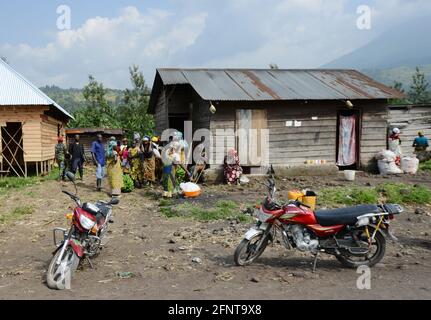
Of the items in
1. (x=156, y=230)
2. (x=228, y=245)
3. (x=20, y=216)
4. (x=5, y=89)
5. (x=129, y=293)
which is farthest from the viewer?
(x=5, y=89)

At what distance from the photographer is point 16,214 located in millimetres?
9305

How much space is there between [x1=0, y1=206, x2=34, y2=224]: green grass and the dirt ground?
33 centimetres

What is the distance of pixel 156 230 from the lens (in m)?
7.88

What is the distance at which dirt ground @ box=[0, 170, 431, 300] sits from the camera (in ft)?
15.3

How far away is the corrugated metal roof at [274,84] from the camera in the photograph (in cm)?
1392

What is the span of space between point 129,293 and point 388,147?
46.0 feet

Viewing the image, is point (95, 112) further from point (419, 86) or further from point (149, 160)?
point (419, 86)

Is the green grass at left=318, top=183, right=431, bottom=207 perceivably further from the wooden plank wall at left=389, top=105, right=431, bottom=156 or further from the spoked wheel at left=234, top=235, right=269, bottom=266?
the wooden plank wall at left=389, top=105, right=431, bottom=156

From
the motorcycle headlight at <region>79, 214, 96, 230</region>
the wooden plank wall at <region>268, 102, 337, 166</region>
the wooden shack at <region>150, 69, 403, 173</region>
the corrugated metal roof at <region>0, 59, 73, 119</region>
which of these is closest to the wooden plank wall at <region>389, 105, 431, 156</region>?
the wooden shack at <region>150, 69, 403, 173</region>

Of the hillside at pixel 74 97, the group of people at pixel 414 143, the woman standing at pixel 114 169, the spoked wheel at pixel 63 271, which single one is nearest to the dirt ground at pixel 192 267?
the spoked wheel at pixel 63 271

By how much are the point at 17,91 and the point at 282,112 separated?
11.3 meters
